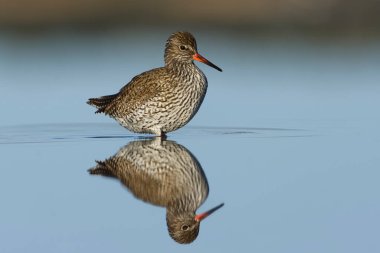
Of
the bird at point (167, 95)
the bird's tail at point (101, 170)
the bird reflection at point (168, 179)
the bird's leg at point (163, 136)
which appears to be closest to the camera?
the bird reflection at point (168, 179)

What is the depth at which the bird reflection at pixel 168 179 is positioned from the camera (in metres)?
8.95

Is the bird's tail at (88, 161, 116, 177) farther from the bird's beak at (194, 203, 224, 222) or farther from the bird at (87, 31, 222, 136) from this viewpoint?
the bird at (87, 31, 222, 136)

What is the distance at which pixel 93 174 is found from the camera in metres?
10.7

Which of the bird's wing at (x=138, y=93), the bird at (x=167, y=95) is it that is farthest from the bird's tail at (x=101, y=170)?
the bird's wing at (x=138, y=93)

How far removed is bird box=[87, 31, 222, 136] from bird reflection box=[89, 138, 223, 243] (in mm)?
869

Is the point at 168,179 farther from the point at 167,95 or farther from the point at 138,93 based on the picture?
the point at 138,93

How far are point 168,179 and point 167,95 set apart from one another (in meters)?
2.94

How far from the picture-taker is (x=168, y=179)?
10109 millimetres

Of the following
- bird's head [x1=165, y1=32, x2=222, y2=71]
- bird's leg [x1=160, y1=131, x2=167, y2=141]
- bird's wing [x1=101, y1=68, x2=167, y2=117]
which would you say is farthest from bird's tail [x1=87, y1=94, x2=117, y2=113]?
bird's leg [x1=160, y1=131, x2=167, y2=141]

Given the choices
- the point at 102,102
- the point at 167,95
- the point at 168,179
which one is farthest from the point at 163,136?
the point at 168,179

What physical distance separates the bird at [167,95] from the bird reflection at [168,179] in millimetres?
869

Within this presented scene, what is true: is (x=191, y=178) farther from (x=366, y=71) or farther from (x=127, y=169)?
(x=366, y=71)

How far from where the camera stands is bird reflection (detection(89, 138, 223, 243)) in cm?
895

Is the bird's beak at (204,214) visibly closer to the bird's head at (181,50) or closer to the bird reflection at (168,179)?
the bird reflection at (168,179)
